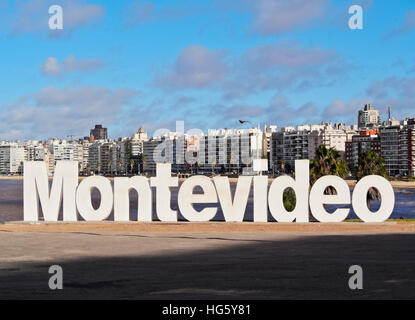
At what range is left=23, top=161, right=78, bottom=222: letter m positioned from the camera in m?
34.7

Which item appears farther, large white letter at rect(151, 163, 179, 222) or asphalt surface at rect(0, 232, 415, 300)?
large white letter at rect(151, 163, 179, 222)

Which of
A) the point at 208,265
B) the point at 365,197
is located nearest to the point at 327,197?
the point at 365,197

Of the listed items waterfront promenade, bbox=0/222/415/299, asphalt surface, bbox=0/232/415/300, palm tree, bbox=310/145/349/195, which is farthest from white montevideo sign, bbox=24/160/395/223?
palm tree, bbox=310/145/349/195

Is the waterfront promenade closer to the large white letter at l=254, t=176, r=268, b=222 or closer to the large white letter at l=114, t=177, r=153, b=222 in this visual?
the large white letter at l=254, t=176, r=268, b=222

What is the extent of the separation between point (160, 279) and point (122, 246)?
368 inches

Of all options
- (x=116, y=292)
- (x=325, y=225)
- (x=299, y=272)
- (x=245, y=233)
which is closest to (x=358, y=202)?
(x=325, y=225)

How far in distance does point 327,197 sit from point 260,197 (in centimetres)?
359

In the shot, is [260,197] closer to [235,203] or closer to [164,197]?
[235,203]

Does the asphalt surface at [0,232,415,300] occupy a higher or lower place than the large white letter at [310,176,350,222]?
lower

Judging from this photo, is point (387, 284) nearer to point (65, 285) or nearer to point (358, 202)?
point (65, 285)

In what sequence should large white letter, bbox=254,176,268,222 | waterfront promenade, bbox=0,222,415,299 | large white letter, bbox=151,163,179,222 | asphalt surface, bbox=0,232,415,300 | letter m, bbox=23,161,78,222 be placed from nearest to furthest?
1. asphalt surface, bbox=0,232,415,300
2. waterfront promenade, bbox=0,222,415,299
3. letter m, bbox=23,161,78,222
4. large white letter, bbox=254,176,268,222
5. large white letter, bbox=151,163,179,222

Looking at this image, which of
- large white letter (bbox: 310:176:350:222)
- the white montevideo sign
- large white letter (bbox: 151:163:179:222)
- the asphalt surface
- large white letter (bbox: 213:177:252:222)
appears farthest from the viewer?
large white letter (bbox: 151:163:179:222)

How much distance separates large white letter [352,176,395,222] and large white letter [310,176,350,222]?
24.8 inches

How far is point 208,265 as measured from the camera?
19.5 m
